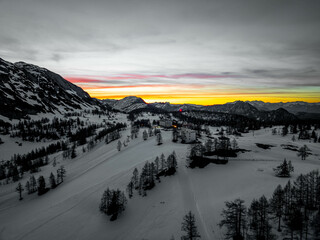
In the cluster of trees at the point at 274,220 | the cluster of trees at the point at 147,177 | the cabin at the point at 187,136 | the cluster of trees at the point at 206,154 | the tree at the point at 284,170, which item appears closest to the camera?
the cluster of trees at the point at 274,220

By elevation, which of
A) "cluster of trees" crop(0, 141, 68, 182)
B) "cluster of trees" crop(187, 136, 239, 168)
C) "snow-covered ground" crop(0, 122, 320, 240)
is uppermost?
"cluster of trees" crop(187, 136, 239, 168)

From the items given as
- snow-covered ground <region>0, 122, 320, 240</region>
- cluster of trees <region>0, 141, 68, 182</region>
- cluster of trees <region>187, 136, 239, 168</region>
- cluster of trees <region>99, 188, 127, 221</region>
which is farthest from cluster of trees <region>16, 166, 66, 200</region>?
cluster of trees <region>187, 136, 239, 168</region>

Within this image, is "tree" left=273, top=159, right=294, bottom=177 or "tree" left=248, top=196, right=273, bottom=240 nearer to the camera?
"tree" left=248, top=196, right=273, bottom=240

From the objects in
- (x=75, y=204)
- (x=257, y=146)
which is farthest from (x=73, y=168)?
(x=257, y=146)

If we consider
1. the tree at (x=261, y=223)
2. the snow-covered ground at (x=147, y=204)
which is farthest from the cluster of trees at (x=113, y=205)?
the tree at (x=261, y=223)

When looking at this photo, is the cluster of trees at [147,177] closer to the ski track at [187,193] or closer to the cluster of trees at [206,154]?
the ski track at [187,193]

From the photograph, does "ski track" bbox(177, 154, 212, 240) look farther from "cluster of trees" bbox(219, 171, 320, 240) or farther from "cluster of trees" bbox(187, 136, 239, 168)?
"cluster of trees" bbox(187, 136, 239, 168)

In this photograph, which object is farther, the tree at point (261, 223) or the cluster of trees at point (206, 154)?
the cluster of trees at point (206, 154)

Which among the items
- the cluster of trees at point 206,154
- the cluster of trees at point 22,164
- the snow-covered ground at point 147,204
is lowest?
the cluster of trees at point 22,164

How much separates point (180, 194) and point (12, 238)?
62.8 metres

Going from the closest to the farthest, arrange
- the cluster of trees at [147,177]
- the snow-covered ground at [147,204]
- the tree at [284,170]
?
the snow-covered ground at [147,204], the tree at [284,170], the cluster of trees at [147,177]

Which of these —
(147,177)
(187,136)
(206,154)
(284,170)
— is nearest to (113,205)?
(147,177)

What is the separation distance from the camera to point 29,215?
72750 millimetres

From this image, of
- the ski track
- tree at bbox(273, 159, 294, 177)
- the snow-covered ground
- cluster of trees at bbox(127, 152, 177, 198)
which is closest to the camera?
the ski track
